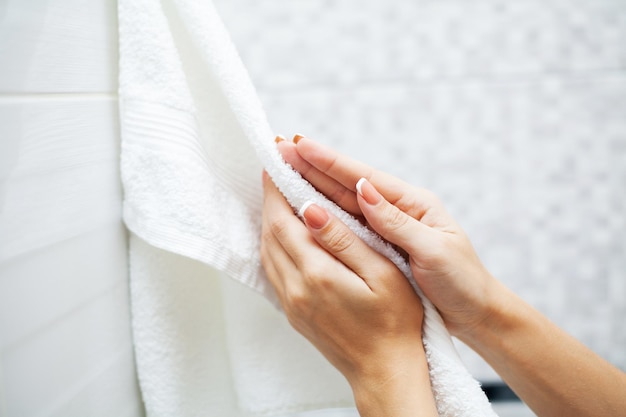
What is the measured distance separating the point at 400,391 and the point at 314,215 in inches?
6.6

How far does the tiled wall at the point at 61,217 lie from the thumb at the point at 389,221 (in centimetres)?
24

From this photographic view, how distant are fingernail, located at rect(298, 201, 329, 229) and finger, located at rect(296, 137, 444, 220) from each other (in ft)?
0.14

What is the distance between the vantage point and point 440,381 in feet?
1.21

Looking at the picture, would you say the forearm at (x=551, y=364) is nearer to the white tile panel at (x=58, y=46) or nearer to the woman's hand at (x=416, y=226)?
the woman's hand at (x=416, y=226)

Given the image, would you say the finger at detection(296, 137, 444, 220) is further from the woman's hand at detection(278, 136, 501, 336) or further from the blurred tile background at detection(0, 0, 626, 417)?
the blurred tile background at detection(0, 0, 626, 417)

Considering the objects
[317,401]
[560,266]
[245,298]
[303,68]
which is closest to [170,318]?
[245,298]

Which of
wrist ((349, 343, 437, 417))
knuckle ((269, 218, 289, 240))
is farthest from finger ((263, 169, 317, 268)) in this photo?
wrist ((349, 343, 437, 417))

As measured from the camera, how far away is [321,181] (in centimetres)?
40

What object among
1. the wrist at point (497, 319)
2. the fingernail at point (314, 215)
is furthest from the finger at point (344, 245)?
the wrist at point (497, 319)

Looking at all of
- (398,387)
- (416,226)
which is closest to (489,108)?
(416,226)

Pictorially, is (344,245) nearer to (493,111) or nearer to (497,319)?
(497,319)

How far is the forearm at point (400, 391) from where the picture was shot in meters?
0.35

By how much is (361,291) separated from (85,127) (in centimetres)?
27

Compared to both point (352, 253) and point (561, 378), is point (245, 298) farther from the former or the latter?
point (561, 378)
